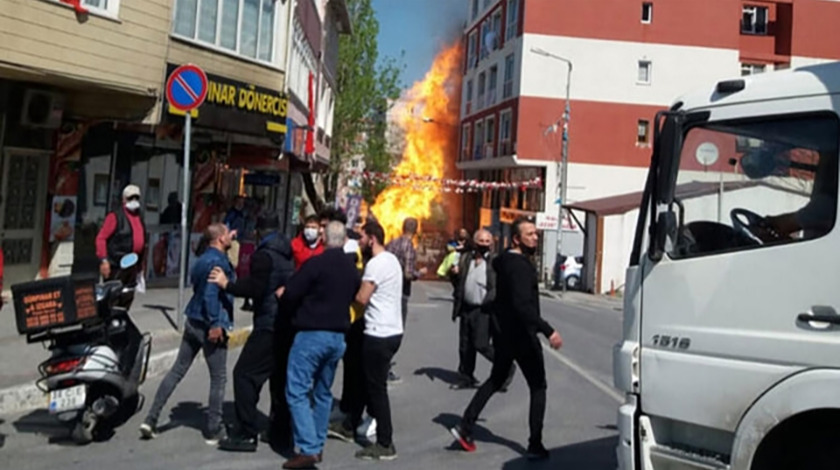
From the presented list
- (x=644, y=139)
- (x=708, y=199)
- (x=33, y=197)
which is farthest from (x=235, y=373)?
(x=644, y=139)

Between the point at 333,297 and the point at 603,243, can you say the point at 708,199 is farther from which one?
the point at 603,243

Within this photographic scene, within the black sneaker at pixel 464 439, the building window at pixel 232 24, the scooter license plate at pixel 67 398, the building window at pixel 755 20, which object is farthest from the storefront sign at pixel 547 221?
the scooter license plate at pixel 67 398

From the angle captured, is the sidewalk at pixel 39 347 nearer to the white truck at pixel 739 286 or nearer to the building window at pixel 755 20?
the white truck at pixel 739 286

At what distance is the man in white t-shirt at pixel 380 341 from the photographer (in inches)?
263

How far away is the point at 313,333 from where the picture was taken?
6242mm

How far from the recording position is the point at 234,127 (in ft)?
54.3

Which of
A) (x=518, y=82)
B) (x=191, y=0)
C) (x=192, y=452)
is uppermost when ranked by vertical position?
(x=518, y=82)

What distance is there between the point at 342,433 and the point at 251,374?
45.3 inches

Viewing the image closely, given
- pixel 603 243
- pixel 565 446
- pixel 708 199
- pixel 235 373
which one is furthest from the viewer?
pixel 603 243

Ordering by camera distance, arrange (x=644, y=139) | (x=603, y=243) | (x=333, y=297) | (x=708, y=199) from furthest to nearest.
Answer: (x=644, y=139) → (x=603, y=243) → (x=333, y=297) → (x=708, y=199)

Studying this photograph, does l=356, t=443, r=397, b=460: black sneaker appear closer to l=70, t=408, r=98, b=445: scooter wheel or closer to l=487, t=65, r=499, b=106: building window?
l=70, t=408, r=98, b=445: scooter wheel

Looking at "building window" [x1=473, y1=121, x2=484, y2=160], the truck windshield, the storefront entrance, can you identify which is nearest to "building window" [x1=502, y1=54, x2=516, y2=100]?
"building window" [x1=473, y1=121, x2=484, y2=160]

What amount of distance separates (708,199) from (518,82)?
40043 millimetres

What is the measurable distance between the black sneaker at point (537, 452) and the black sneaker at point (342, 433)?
1.53 m
